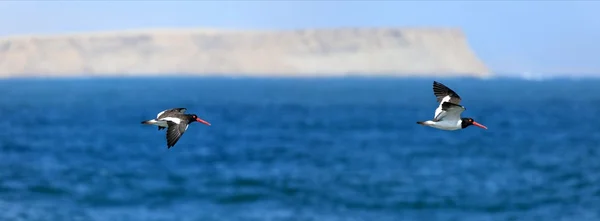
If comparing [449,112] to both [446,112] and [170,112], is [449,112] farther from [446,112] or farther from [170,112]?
[170,112]

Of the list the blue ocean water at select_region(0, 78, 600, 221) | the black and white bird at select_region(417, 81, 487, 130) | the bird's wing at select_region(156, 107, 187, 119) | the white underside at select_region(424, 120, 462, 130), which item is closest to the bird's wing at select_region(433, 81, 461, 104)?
the black and white bird at select_region(417, 81, 487, 130)

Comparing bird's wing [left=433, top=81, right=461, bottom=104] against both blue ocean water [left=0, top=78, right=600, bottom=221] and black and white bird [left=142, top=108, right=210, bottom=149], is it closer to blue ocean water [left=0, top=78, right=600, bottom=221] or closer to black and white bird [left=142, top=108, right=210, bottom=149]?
black and white bird [left=142, top=108, right=210, bottom=149]

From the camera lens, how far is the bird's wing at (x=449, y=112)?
17.0 m

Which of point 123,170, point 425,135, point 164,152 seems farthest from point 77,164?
point 425,135

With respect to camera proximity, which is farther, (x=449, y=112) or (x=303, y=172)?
(x=303, y=172)

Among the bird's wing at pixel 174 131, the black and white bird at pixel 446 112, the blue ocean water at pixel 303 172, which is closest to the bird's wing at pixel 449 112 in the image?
the black and white bird at pixel 446 112

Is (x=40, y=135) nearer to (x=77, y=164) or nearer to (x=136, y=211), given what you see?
(x=77, y=164)

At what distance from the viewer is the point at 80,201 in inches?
2479

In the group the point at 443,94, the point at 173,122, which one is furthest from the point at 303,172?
the point at 173,122

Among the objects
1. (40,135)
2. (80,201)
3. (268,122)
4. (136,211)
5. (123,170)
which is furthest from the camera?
(268,122)

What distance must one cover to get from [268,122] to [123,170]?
193 ft

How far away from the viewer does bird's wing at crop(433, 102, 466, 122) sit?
17000 millimetres

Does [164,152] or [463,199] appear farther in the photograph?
[164,152]

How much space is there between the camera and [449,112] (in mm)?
17641
